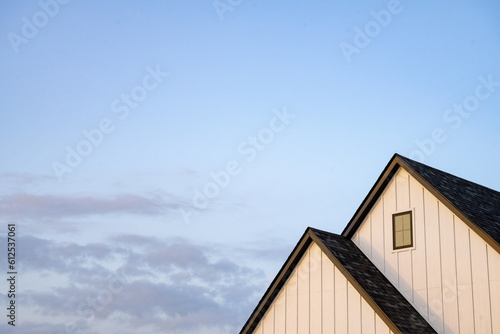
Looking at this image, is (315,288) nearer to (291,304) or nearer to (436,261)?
(291,304)

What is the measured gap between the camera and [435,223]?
2045 centimetres

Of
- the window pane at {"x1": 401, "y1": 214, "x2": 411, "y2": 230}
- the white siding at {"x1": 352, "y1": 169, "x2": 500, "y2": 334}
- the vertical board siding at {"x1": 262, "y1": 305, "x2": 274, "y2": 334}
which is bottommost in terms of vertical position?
the vertical board siding at {"x1": 262, "y1": 305, "x2": 274, "y2": 334}

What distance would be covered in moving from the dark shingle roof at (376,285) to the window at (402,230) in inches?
45.1

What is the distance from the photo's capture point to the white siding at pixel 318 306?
1929 cm

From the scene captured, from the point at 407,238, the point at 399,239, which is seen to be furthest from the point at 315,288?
the point at 407,238

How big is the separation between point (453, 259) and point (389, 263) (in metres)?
2.28

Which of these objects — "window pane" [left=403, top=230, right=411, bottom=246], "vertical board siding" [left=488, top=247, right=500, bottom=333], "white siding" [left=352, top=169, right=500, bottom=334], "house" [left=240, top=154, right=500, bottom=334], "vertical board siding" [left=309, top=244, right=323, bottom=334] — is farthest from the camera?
"window pane" [left=403, top=230, right=411, bottom=246]

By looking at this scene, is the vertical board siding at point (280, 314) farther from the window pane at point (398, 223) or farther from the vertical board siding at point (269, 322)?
the window pane at point (398, 223)

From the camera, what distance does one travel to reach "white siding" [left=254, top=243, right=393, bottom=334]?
1929 centimetres

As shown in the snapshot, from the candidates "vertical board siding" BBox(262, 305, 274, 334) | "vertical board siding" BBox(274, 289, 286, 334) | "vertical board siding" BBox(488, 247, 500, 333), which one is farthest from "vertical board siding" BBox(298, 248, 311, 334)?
"vertical board siding" BBox(488, 247, 500, 333)

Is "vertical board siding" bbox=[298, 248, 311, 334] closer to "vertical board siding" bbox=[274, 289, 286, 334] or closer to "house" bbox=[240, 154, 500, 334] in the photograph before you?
"house" bbox=[240, 154, 500, 334]

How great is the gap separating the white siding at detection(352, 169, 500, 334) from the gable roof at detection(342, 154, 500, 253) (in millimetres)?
242

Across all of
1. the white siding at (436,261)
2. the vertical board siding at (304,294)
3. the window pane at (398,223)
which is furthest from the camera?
the window pane at (398,223)

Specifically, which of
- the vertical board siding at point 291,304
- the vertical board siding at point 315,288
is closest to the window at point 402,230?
the vertical board siding at point 315,288
